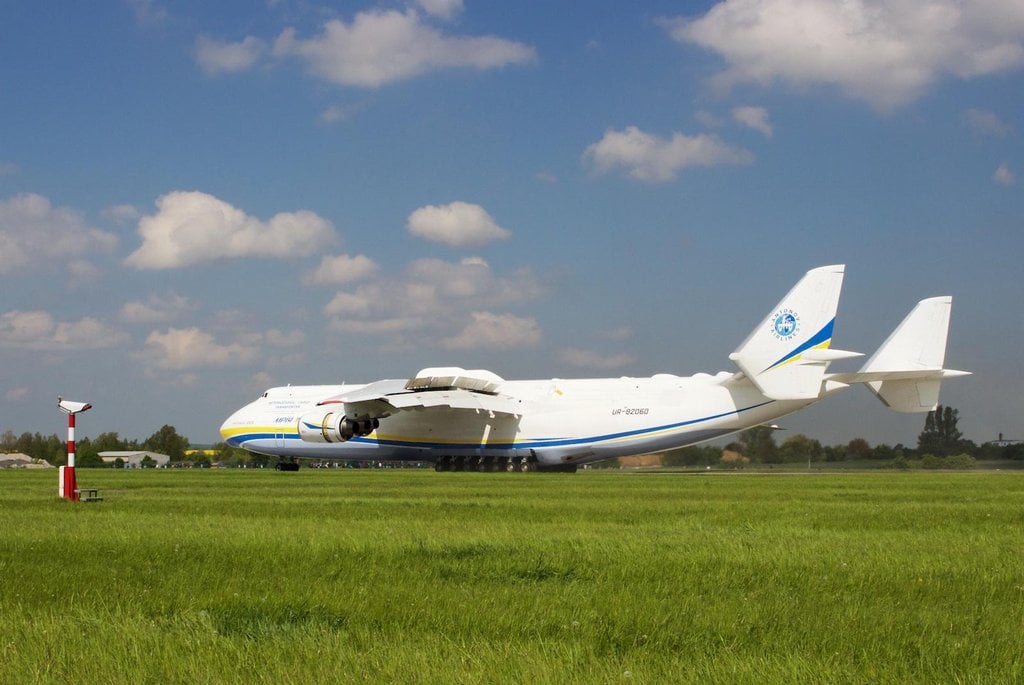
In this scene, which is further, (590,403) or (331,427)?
(590,403)

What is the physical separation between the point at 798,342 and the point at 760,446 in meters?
19.0

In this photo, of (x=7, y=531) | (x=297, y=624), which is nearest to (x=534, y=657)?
(x=297, y=624)

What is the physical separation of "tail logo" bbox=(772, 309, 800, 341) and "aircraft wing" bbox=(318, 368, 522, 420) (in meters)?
12.2

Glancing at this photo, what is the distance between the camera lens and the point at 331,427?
4569 cm

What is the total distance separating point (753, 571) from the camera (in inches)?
357

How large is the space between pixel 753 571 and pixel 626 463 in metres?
52.7

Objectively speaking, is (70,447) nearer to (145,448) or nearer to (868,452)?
(868,452)

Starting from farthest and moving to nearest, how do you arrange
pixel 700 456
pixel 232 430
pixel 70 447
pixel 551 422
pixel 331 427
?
1. pixel 700 456
2. pixel 232 430
3. pixel 551 422
4. pixel 331 427
5. pixel 70 447

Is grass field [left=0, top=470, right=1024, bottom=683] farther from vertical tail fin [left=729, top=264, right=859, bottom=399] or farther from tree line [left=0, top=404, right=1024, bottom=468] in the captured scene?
tree line [left=0, top=404, right=1024, bottom=468]

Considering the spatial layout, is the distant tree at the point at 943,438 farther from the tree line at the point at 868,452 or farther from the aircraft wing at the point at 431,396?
the aircraft wing at the point at 431,396

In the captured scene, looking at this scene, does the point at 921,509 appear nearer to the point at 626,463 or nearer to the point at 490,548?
the point at 490,548

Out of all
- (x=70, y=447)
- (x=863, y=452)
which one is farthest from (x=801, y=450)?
(x=70, y=447)

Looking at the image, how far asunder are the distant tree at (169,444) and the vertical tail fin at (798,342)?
80077 mm

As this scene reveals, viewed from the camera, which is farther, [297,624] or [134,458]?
[134,458]
